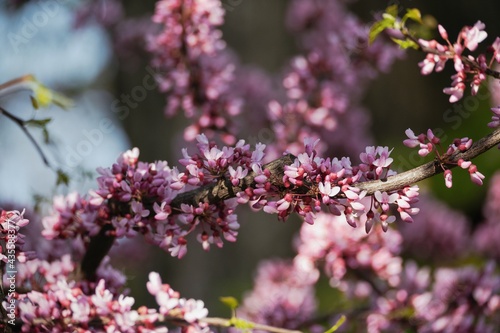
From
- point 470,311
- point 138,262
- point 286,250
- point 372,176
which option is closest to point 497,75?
point 372,176

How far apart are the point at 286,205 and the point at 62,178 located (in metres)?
0.64

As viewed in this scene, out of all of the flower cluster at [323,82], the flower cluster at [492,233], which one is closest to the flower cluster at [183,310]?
the flower cluster at [323,82]

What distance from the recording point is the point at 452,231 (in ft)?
10.2

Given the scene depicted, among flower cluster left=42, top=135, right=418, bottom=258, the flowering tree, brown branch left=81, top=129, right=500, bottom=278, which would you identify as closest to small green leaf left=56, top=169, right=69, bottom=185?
the flowering tree

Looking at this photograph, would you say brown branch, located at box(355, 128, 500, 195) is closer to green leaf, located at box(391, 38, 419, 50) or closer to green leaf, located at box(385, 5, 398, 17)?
green leaf, located at box(391, 38, 419, 50)

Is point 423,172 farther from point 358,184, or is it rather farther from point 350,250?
point 350,250

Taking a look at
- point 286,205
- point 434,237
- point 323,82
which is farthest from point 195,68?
point 434,237

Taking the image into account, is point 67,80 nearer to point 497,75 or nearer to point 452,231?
point 452,231

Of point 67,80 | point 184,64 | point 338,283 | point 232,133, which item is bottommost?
point 338,283

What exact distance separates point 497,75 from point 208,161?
22.5 inches

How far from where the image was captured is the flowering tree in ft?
3.54

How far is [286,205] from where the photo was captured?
1.05 metres

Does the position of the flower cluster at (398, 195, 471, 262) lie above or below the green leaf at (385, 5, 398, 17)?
above

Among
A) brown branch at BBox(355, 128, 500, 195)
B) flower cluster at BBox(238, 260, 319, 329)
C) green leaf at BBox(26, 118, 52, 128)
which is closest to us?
brown branch at BBox(355, 128, 500, 195)
